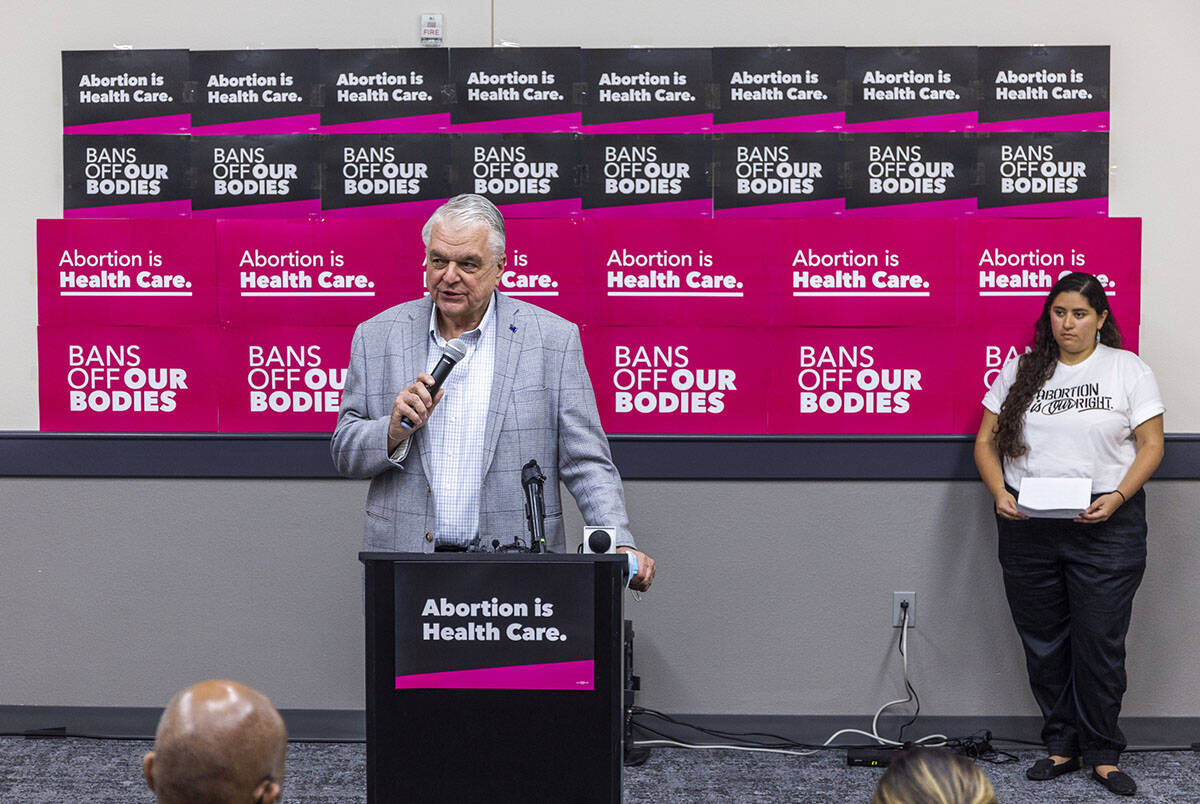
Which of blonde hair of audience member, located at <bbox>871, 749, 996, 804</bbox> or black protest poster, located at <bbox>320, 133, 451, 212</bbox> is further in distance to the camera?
black protest poster, located at <bbox>320, 133, 451, 212</bbox>

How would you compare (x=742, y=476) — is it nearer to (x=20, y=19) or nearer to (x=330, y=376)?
(x=330, y=376)

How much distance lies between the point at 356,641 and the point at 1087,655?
2373mm

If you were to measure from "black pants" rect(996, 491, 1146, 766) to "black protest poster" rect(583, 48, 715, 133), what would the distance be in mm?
1717

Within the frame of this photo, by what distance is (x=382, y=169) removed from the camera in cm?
364

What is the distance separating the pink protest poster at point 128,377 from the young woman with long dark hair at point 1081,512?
259cm

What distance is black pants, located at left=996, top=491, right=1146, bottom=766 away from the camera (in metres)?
3.31

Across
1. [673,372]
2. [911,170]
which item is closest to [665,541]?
[673,372]

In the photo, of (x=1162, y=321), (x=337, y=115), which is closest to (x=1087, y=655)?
(x=1162, y=321)

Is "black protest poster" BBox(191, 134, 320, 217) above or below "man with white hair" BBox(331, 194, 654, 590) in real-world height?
above

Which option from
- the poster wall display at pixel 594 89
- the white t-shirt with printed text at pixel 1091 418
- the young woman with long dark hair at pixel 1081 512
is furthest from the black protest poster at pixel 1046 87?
the white t-shirt with printed text at pixel 1091 418

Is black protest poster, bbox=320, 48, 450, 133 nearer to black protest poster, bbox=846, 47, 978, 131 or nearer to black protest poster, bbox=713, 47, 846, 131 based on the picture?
black protest poster, bbox=713, 47, 846, 131

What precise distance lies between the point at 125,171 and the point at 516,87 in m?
1.35

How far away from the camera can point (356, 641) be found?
3721mm

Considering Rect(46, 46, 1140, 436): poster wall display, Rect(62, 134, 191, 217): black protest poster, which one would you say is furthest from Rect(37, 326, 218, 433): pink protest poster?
Rect(62, 134, 191, 217): black protest poster
